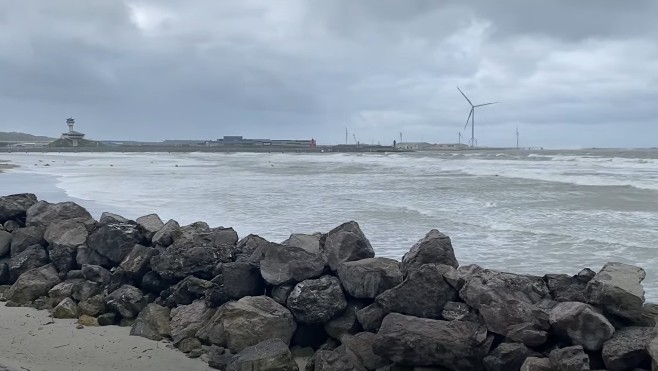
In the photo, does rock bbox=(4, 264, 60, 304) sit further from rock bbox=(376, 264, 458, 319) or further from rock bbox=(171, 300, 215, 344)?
rock bbox=(376, 264, 458, 319)

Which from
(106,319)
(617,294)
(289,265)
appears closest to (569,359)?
(617,294)

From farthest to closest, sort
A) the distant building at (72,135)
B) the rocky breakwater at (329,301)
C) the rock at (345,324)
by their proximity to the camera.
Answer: the distant building at (72,135)
the rock at (345,324)
the rocky breakwater at (329,301)

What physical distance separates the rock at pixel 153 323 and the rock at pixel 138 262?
2.37 feet

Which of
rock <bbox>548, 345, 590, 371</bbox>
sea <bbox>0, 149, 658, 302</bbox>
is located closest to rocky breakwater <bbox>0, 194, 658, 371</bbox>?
rock <bbox>548, 345, 590, 371</bbox>

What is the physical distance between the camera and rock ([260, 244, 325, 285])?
602 centimetres

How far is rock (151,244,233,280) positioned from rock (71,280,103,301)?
0.74 metres

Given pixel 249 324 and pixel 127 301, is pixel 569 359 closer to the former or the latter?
pixel 249 324

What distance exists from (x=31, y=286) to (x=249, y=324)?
322cm

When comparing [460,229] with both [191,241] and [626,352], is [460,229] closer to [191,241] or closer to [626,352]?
[191,241]

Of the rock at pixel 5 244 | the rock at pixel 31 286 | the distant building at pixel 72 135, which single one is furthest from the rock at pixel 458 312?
the distant building at pixel 72 135

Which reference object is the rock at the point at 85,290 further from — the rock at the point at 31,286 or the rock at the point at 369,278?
the rock at the point at 369,278

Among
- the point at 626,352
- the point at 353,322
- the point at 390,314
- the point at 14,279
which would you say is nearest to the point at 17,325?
the point at 14,279

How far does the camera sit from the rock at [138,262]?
7.07 m

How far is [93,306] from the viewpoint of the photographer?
22.1 feet
